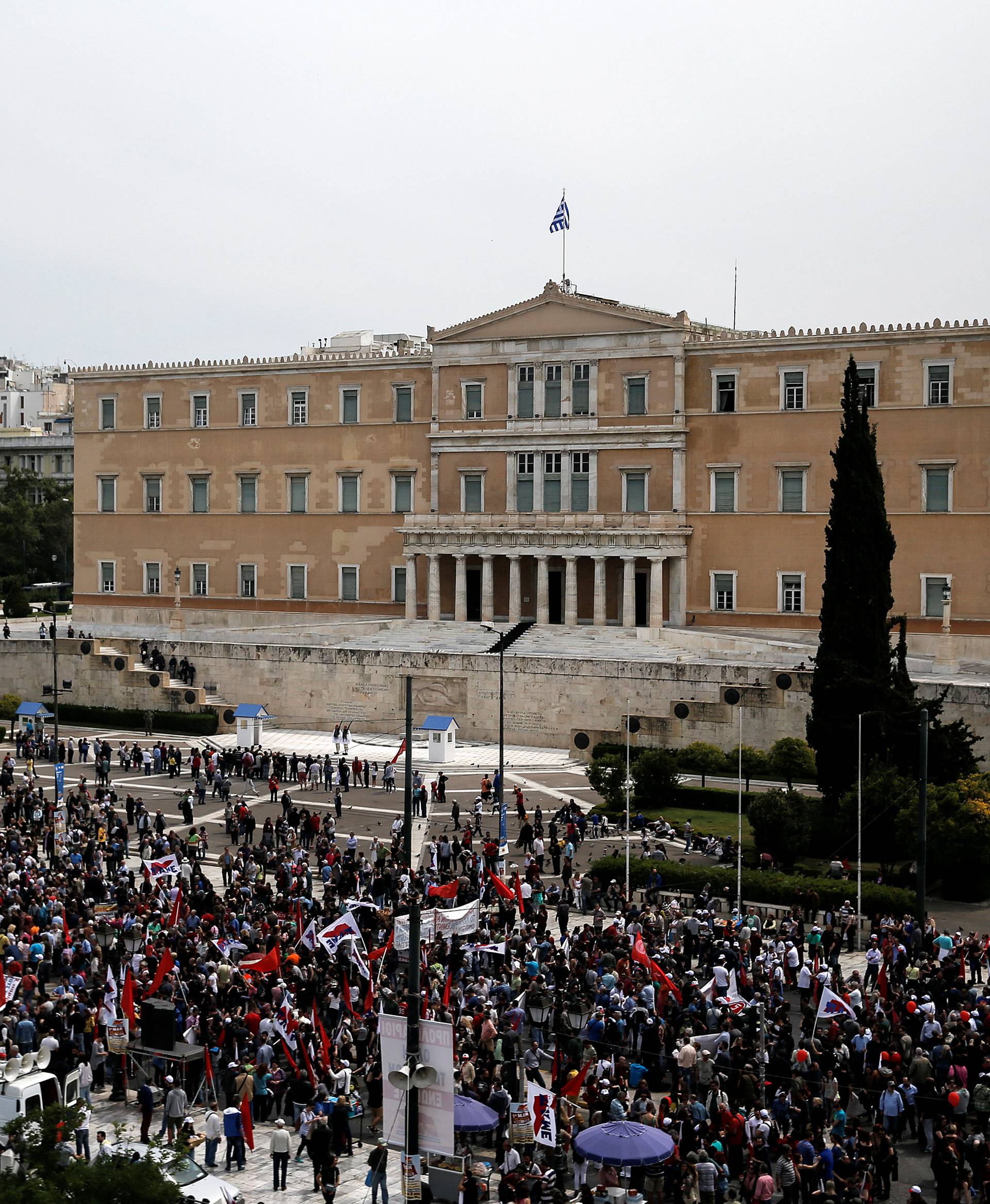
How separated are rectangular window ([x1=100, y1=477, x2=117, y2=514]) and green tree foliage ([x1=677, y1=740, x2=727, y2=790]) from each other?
119 feet

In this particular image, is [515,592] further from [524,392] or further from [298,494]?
[298,494]

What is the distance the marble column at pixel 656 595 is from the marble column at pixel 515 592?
549 centimetres

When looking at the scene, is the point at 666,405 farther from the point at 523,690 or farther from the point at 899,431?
the point at 523,690

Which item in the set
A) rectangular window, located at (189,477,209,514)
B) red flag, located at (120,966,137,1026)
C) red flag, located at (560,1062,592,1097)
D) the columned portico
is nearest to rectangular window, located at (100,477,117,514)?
rectangular window, located at (189,477,209,514)

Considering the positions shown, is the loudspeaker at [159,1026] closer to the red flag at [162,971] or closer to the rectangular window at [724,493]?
the red flag at [162,971]

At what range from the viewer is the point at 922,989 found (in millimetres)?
25016

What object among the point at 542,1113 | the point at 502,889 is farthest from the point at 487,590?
the point at 542,1113

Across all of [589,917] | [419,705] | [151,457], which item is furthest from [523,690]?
[151,457]

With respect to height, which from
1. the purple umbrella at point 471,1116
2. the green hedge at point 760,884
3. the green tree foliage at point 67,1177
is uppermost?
the green tree foliage at point 67,1177

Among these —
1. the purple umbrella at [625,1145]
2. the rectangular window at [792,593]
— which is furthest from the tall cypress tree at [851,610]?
the purple umbrella at [625,1145]

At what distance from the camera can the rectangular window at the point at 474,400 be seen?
216 feet

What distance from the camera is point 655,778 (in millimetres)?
43562

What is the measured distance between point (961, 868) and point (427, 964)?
13.8 meters

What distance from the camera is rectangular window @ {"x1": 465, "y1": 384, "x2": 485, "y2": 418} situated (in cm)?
6575
